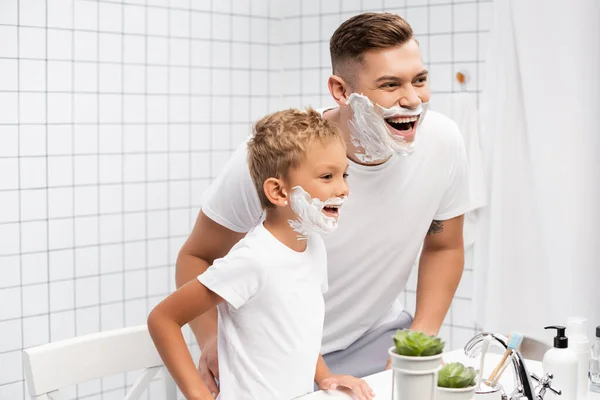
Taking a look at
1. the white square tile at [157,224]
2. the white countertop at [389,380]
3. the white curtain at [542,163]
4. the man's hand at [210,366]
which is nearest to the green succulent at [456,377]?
→ the white countertop at [389,380]

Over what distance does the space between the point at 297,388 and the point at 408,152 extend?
0.49 meters

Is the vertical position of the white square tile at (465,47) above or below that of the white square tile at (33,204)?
above

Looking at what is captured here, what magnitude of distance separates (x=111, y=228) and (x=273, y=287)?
1.47 m

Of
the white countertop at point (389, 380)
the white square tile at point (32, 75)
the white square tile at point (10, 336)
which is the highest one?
the white square tile at point (32, 75)

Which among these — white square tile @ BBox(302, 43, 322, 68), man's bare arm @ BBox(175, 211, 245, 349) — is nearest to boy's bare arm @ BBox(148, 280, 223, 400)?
man's bare arm @ BBox(175, 211, 245, 349)

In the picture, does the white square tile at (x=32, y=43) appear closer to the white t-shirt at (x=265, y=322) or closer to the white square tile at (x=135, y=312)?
the white square tile at (x=135, y=312)

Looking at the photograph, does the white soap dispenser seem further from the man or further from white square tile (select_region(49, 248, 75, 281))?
white square tile (select_region(49, 248, 75, 281))

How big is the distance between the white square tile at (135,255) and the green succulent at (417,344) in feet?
5.83

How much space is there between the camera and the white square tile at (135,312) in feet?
8.86

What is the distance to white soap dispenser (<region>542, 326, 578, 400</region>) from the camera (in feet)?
4.37

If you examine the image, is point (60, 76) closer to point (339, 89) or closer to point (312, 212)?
point (339, 89)

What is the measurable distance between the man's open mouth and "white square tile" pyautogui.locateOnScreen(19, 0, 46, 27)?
4.52 feet

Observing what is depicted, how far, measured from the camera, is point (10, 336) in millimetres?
2422

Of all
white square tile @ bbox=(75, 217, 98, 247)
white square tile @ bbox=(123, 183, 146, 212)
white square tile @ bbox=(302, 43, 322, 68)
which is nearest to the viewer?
white square tile @ bbox=(75, 217, 98, 247)
